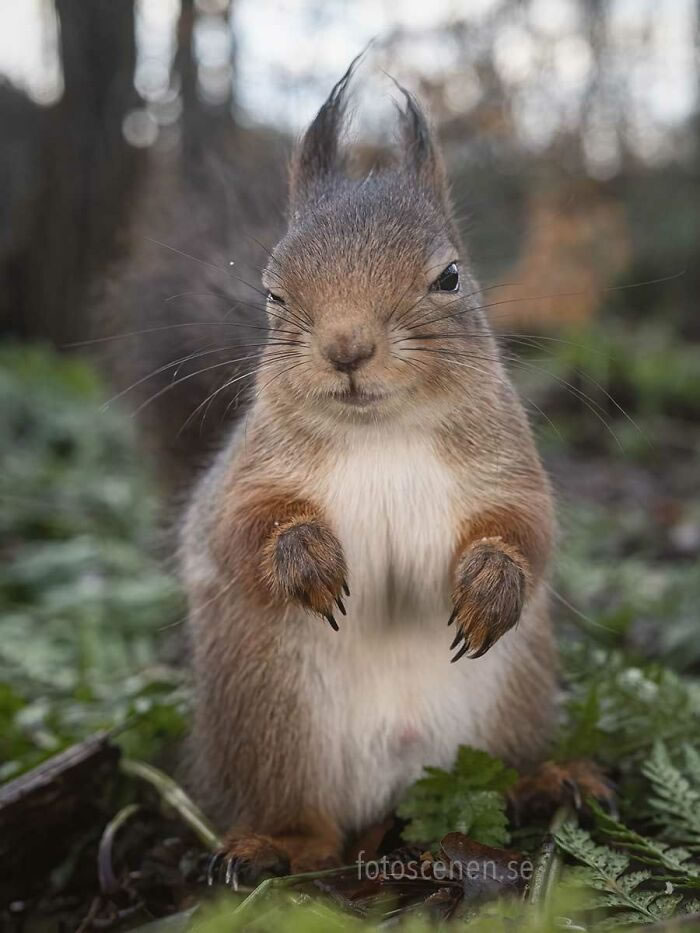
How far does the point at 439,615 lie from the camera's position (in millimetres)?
2082

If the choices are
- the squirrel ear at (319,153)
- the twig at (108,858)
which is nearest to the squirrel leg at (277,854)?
the twig at (108,858)

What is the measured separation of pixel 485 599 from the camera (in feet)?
6.13

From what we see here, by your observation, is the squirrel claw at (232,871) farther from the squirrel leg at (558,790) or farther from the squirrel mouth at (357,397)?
the squirrel mouth at (357,397)

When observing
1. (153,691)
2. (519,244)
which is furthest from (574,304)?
(153,691)

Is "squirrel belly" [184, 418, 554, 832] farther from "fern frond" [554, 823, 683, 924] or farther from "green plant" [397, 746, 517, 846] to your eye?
"fern frond" [554, 823, 683, 924]

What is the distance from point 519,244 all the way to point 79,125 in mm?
4180

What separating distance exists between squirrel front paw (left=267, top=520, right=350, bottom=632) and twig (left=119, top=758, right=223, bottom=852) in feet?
2.43

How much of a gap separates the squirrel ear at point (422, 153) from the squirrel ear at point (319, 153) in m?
0.17

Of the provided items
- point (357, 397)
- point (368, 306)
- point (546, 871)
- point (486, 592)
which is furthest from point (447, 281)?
point (546, 871)

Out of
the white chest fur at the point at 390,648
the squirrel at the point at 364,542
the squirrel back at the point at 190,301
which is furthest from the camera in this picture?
the squirrel back at the point at 190,301

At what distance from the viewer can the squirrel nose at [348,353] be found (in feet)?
5.84

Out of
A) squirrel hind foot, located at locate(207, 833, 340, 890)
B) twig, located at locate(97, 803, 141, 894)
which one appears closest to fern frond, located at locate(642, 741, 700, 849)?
squirrel hind foot, located at locate(207, 833, 340, 890)

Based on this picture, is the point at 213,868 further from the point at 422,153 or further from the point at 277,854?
the point at 422,153

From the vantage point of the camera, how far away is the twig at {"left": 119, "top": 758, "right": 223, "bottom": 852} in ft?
7.73
